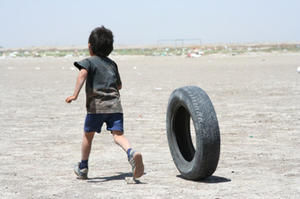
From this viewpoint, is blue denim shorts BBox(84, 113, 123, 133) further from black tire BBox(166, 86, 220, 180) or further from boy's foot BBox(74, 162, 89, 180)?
black tire BBox(166, 86, 220, 180)

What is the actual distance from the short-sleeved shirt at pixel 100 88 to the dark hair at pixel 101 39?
0.12 metres

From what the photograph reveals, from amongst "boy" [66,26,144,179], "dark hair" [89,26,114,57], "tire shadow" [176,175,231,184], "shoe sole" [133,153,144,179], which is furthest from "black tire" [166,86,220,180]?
"dark hair" [89,26,114,57]

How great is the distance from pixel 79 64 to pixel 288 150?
3.05 metres

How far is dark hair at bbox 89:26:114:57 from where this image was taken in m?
5.37

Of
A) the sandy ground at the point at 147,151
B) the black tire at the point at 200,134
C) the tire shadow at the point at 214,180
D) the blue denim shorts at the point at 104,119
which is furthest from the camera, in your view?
the blue denim shorts at the point at 104,119

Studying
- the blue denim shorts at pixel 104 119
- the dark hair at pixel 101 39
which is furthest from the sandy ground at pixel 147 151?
the dark hair at pixel 101 39

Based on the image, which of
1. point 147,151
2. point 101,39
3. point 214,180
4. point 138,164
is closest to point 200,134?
point 214,180

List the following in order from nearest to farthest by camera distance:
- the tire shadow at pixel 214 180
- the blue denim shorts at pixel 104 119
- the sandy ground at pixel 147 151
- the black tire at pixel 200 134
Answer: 1. the sandy ground at pixel 147 151
2. the black tire at pixel 200 134
3. the tire shadow at pixel 214 180
4. the blue denim shorts at pixel 104 119

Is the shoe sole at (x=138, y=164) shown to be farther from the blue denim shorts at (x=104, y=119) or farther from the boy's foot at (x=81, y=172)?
the boy's foot at (x=81, y=172)

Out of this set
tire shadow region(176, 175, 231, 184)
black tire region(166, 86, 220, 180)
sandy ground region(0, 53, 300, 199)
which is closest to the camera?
sandy ground region(0, 53, 300, 199)

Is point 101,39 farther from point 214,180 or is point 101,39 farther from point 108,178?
point 214,180

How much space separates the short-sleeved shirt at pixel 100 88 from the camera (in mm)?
5324

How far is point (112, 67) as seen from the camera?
544 centimetres

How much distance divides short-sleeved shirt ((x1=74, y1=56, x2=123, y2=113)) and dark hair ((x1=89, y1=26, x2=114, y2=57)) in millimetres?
123
